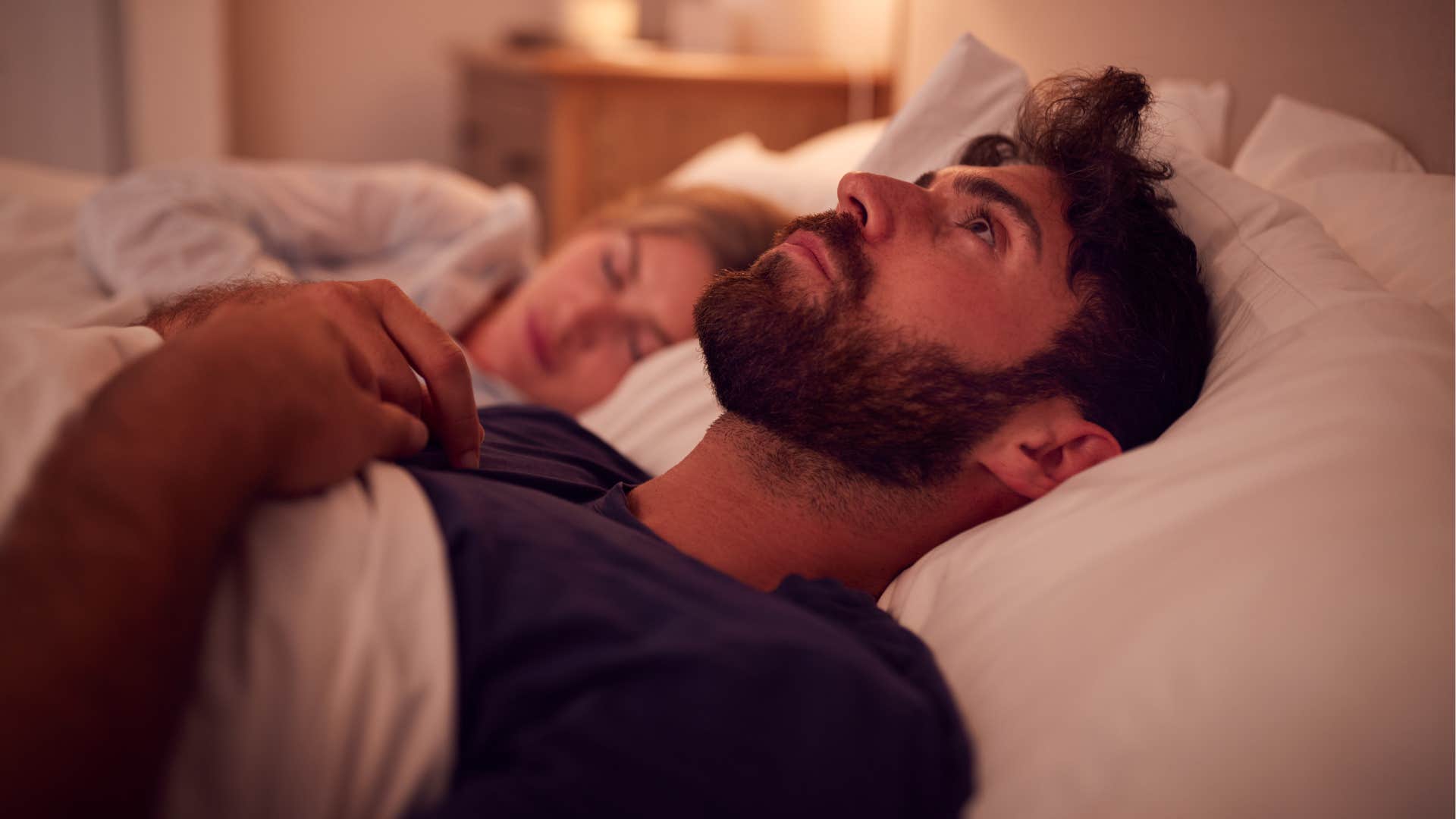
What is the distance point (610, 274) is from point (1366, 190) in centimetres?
104

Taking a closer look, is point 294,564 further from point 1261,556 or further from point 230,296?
point 1261,556

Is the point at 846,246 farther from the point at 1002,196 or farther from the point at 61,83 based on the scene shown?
the point at 61,83

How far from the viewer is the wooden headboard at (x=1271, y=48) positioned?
0.91 meters

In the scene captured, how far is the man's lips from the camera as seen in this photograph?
0.84 metres

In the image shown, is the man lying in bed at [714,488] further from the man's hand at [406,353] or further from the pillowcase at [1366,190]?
the pillowcase at [1366,190]

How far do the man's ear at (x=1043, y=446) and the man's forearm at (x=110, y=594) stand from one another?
57 cm

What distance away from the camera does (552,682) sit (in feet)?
1.82

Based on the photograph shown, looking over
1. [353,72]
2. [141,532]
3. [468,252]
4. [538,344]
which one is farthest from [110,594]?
[353,72]

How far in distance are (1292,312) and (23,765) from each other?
2.71ft

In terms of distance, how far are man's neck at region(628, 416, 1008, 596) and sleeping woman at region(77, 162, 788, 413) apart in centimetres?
66

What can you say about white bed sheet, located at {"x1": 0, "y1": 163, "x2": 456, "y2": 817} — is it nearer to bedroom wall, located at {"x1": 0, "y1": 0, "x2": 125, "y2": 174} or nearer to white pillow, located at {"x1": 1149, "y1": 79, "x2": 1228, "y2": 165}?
white pillow, located at {"x1": 1149, "y1": 79, "x2": 1228, "y2": 165}

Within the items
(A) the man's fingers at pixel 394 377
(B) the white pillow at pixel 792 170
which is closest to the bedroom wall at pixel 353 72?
(B) the white pillow at pixel 792 170

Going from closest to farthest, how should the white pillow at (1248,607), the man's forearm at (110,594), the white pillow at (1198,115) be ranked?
the man's forearm at (110,594) → the white pillow at (1248,607) → the white pillow at (1198,115)

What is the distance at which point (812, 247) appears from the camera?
0.87m
